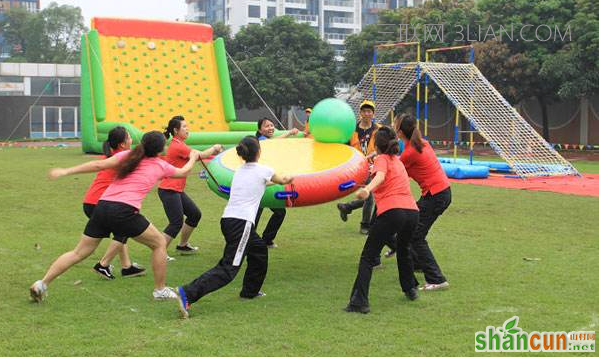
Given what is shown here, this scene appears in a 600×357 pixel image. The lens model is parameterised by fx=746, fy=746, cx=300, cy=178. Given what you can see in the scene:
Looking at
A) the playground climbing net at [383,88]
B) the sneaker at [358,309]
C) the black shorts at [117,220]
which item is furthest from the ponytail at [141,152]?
the playground climbing net at [383,88]

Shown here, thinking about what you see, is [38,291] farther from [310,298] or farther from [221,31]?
Answer: [221,31]

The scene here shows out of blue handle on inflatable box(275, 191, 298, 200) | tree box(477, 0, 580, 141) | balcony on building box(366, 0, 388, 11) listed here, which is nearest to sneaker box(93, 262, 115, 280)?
blue handle on inflatable box(275, 191, 298, 200)

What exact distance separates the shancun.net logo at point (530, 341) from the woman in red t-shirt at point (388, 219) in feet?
3.47

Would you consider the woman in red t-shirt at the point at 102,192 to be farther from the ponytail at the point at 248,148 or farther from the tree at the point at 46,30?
the tree at the point at 46,30

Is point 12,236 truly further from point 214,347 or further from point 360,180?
point 214,347

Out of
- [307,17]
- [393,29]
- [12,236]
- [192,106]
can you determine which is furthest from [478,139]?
[307,17]

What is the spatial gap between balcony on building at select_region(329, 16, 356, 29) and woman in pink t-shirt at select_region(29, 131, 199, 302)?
82.9m

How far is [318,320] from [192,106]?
19.1m

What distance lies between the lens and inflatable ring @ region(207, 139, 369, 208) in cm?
702

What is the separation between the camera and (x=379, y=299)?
6594mm

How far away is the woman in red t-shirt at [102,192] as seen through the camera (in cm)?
694

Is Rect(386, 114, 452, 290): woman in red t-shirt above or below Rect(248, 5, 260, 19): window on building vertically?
below

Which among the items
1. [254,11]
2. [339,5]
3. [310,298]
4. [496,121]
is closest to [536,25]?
[496,121]

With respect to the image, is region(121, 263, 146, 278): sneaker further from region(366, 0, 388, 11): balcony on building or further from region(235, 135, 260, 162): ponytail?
region(366, 0, 388, 11): balcony on building
